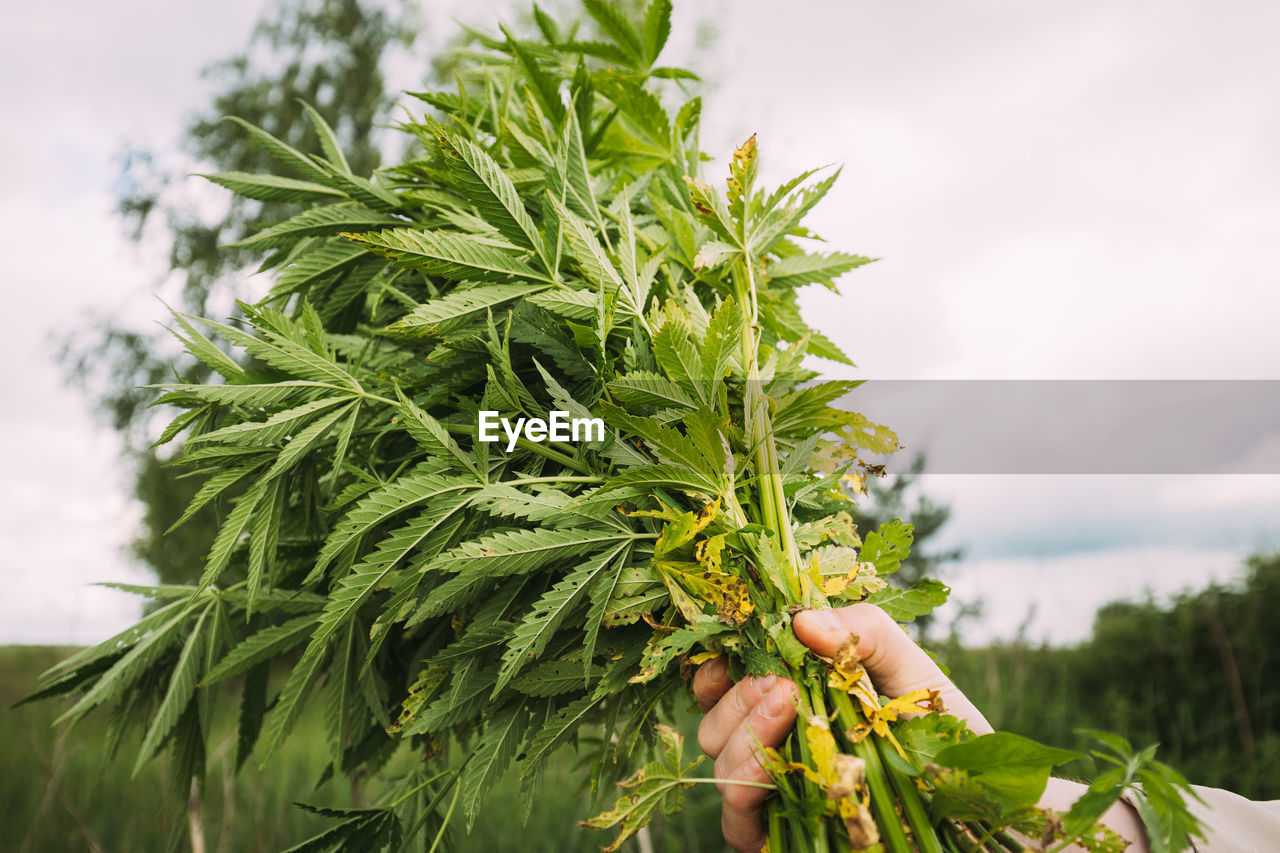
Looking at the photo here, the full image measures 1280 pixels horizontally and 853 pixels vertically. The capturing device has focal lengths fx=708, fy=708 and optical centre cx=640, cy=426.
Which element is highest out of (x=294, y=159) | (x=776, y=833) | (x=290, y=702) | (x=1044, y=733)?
(x=294, y=159)

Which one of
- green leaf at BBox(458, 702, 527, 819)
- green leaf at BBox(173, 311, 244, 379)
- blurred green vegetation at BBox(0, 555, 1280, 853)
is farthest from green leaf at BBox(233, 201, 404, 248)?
blurred green vegetation at BBox(0, 555, 1280, 853)

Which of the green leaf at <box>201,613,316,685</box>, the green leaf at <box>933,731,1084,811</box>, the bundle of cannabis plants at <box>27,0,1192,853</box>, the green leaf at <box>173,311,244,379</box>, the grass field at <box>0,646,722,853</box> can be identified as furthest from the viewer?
the grass field at <box>0,646,722,853</box>

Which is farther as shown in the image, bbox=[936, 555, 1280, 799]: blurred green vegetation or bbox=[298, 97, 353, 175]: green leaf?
bbox=[936, 555, 1280, 799]: blurred green vegetation

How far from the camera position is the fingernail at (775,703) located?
826 millimetres

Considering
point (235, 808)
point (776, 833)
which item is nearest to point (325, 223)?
point (776, 833)

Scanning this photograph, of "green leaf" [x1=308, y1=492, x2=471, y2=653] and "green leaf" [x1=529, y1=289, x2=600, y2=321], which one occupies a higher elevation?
"green leaf" [x1=529, y1=289, x2=600, y2=321]

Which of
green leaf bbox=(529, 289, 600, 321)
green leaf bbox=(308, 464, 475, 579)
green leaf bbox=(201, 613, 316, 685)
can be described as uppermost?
green leaf bbox=(529, 289, 600, 321)

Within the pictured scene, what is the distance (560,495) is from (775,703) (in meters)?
0.35

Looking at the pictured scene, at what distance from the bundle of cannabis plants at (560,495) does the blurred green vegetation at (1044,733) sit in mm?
2593

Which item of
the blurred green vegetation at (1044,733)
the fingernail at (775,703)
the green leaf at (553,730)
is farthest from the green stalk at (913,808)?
the blurred green vegetation at (1044,733)

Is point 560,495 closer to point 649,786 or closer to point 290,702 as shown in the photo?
point 649,786

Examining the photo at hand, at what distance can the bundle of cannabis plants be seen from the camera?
0.79m

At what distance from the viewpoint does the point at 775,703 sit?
83cm

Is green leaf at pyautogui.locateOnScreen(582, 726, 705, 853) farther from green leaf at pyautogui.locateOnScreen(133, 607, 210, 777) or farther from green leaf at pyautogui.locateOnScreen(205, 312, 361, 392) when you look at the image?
green leaf at pyautogui.locateOnScreen(133, 607, 210, 777)
